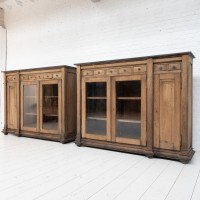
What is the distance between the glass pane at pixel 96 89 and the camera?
138 inches

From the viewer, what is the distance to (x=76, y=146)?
3.71m

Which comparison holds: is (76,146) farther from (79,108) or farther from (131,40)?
(131,40)

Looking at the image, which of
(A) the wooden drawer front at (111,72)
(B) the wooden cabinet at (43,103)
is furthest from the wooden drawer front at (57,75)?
(A) the wooden drawer front at (111,72)

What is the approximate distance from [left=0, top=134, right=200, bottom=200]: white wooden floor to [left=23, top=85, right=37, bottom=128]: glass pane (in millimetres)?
1062

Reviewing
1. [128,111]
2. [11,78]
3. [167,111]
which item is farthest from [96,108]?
[11,78]

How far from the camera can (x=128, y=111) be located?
3293mm

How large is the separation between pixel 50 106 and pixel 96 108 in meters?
1.11

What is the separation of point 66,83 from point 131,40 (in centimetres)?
149

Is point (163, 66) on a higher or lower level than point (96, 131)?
higher

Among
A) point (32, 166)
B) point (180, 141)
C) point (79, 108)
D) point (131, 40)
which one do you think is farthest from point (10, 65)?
point (180, 141)

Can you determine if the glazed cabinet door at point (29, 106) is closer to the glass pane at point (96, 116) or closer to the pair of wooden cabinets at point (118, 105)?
the pair of wooden cabinets at point (118, 105)

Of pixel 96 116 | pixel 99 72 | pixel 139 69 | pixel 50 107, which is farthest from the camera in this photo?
pixel 50 107

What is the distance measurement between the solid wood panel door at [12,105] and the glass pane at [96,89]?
192 centimetres

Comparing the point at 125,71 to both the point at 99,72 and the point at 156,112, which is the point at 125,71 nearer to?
the point at 99,72
